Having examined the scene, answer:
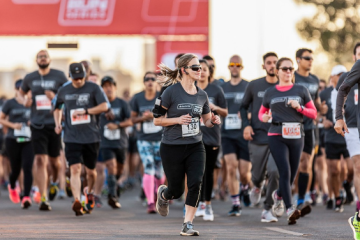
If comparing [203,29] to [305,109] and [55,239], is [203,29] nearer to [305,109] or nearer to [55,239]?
[305,109]

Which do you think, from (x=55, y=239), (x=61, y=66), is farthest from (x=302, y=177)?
(x=61, y=66)

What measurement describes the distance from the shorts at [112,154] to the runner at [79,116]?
9.78ft

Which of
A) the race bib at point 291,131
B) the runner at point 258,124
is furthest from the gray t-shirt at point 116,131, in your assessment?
the race bib at point 291,131

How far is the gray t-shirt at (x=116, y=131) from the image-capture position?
680 inches

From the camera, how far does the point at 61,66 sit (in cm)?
11506

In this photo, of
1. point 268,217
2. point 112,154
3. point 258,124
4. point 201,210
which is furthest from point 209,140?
point 112,154

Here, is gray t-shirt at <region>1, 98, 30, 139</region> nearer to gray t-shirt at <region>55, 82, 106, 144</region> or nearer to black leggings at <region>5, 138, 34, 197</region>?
black leggings at <region>5, 138, 34, 197</region>

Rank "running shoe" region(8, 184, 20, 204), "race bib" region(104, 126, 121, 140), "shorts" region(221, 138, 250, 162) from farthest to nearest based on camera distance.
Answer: "race bib" region(104, 126, 121, 140) < "running shoe" region(8, 184, 20, 204) < "shorts" region(221, 138, 250, 162)

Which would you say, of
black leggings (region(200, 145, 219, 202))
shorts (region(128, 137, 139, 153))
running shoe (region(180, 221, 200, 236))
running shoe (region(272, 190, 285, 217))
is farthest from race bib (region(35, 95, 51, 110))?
shorts (region(128, 137, 139, 153))

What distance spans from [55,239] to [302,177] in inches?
209

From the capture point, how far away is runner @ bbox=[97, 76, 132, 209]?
17.1 meters

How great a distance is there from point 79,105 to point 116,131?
11.2 feet

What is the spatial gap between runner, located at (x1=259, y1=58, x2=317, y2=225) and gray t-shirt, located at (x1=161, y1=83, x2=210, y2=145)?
185 cm

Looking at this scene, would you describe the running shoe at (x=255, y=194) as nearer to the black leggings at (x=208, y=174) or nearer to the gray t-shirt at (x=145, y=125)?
the black leggings at (x=208, y=174)
